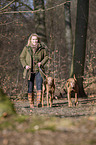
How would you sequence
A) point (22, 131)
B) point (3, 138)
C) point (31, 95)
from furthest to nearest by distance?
point (31, 95)
point (22, 131)
point (3, 138)

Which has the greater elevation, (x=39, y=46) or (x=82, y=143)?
(x=39, y=46)

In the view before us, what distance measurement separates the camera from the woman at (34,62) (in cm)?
992

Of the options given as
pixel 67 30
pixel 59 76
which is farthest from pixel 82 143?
pixel 67 30

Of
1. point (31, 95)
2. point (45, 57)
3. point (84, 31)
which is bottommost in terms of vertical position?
point (31, 95)

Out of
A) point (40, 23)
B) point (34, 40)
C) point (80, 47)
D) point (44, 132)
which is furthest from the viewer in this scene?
point (40, 23)

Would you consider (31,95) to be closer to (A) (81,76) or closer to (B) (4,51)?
(A) (81,76)

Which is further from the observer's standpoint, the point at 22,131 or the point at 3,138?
the point at 22,131

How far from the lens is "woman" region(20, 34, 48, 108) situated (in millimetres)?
9922

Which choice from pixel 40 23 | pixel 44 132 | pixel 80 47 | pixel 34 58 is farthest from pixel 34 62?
pixel 40 23

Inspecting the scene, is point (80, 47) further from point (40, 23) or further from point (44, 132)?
point (44, 132)

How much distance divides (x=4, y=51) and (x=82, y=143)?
46.6ft

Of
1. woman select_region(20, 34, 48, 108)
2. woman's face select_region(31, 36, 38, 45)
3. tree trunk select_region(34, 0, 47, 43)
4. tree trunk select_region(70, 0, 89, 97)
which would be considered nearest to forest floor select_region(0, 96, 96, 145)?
woman select_region(20, 34, 48, 108)

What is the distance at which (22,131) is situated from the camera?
3963 mm

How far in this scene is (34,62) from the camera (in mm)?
10094
